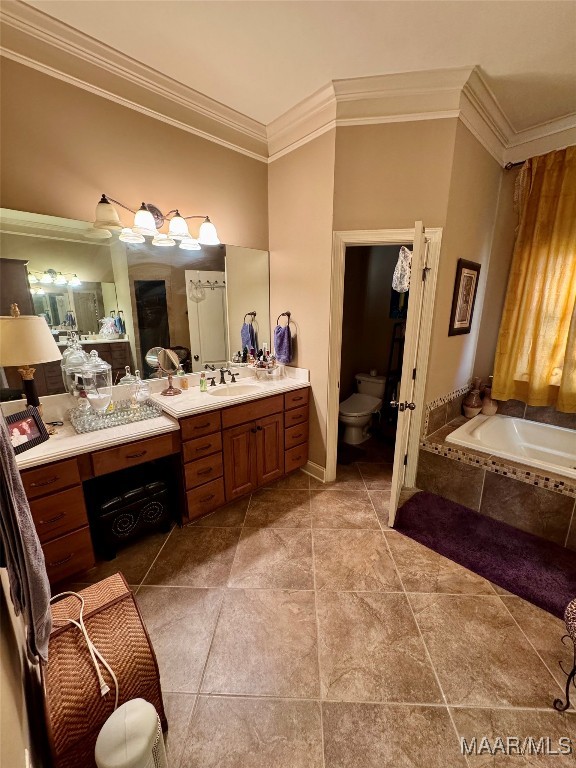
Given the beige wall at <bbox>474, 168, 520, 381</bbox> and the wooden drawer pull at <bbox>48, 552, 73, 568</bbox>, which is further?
the beige wall at <bbox>474, 168, 520, 381</bbox>

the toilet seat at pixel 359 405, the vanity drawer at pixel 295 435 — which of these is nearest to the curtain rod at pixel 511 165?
the toilet seat at pixel 359 405

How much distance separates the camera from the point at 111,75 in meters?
1.83

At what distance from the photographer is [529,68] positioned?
1795mm

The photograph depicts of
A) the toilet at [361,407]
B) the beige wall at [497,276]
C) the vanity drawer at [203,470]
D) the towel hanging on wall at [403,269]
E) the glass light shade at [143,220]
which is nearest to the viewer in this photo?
the glass light shade at [143,220]

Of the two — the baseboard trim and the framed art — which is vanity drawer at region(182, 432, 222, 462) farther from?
the framed art

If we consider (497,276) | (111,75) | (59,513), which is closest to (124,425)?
(59,513)

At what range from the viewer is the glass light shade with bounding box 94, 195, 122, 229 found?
182cm

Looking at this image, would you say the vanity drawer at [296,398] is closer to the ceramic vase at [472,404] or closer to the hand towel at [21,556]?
the ceramic vase at [472,404]

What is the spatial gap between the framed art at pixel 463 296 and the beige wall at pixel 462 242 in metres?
0.05

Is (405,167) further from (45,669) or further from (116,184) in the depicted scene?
(45,669)

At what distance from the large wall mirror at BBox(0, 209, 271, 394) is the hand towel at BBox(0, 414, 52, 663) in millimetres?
1435

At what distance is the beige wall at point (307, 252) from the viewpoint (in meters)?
2.32

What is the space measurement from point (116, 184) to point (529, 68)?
100 inches
